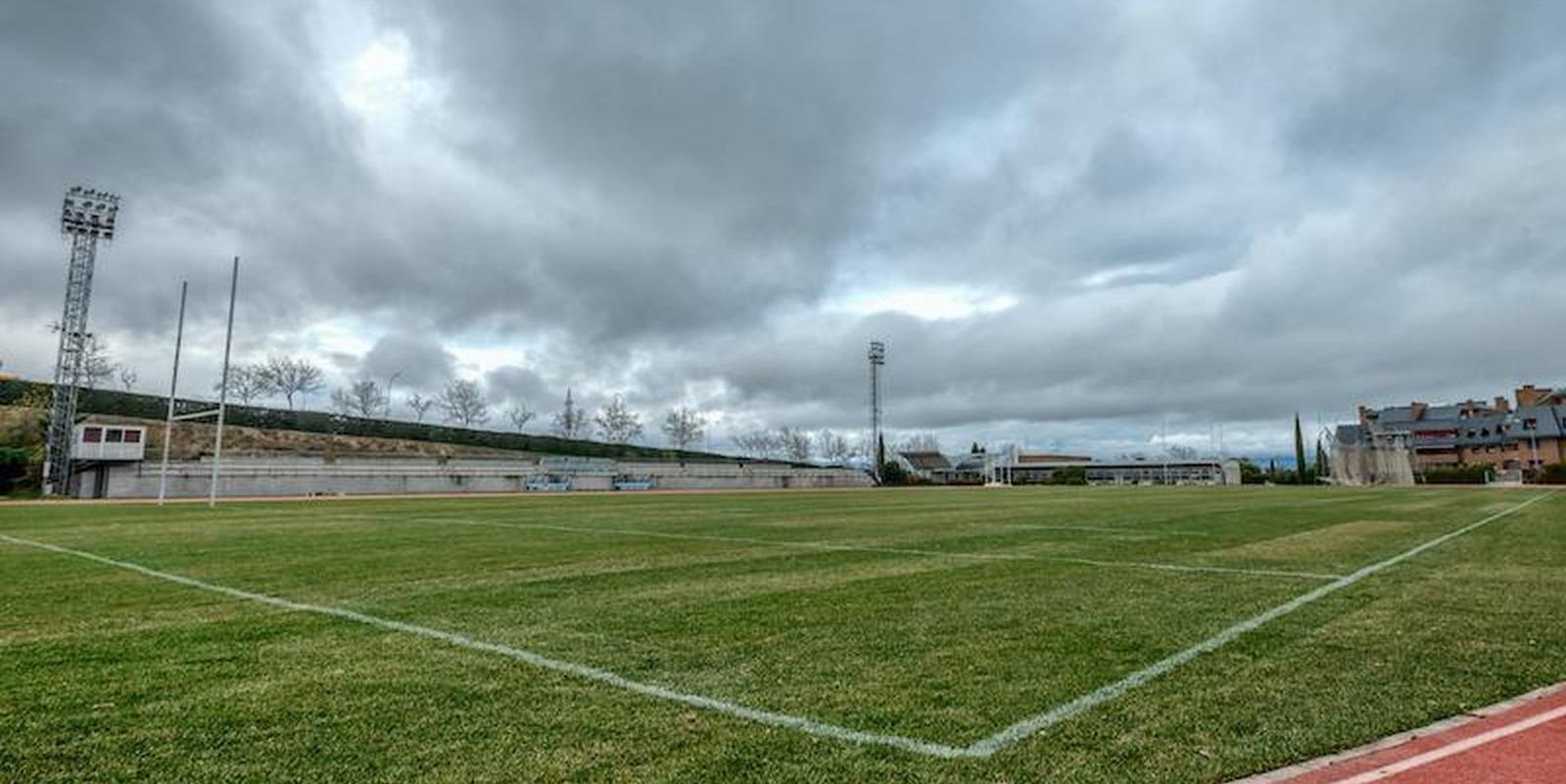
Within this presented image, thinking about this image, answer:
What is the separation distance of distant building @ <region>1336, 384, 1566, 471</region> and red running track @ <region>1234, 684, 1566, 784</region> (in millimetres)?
98660

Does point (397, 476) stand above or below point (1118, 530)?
above

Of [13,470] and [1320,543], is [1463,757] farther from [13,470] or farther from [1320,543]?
[13,470]

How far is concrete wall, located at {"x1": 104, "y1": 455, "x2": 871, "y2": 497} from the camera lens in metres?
45.8

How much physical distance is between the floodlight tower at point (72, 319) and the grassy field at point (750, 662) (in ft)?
150

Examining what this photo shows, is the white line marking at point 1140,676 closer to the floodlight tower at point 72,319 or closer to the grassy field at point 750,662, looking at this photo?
the grassy field at point 750,662

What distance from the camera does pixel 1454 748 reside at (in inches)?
148

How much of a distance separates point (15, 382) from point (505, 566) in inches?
3486

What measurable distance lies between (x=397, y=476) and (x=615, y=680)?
55.5 m

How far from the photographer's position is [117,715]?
4.29 m

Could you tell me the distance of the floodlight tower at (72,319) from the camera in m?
46.1

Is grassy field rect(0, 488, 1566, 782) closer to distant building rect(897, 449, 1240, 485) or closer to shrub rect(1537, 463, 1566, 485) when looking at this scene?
shrub rect(1537, 463, 1566, 485)

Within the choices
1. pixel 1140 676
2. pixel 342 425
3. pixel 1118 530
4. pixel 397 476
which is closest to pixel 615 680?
pixel 1140 676

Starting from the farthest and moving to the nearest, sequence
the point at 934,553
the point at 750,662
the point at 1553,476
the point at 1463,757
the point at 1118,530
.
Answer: the point at 1553,476 → the point at 1118,530 → the point at 934,553 → the point at 750,662 → the point at 1463,757

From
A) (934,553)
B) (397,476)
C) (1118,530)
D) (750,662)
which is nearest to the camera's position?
(750,662)
